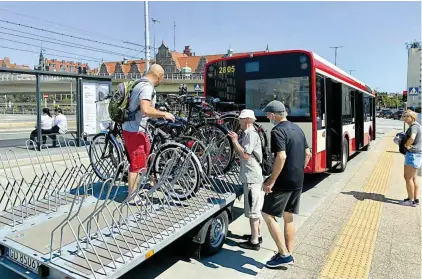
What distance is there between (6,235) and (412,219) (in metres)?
5.63

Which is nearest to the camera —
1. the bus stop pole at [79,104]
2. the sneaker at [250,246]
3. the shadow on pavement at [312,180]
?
the sneaker at [250,246]

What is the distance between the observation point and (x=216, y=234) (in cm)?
415

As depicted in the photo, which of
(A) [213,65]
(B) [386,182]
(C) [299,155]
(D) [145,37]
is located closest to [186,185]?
(C) [299,155]

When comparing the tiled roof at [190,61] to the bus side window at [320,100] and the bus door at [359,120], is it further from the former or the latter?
the bus side window at [320,100]

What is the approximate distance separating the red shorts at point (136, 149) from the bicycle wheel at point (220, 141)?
1327 millimetres

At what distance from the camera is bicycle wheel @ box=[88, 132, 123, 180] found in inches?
199

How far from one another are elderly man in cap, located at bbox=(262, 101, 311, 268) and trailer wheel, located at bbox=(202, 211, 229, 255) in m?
0.66

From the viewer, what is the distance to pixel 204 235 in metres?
3.71

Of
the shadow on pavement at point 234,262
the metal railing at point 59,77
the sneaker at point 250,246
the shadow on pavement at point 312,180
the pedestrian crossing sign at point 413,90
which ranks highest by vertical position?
the metal railing at point 59,77

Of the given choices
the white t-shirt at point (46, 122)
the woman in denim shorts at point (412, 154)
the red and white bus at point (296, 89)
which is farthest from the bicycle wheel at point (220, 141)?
the white t-shirt at point (46, 122)

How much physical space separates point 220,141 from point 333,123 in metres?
4.19

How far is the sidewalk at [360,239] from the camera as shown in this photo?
367 centimetres

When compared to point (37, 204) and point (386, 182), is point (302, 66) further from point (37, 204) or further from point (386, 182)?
point (37, 204)

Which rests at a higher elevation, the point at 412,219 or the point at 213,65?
the point at 213,65
